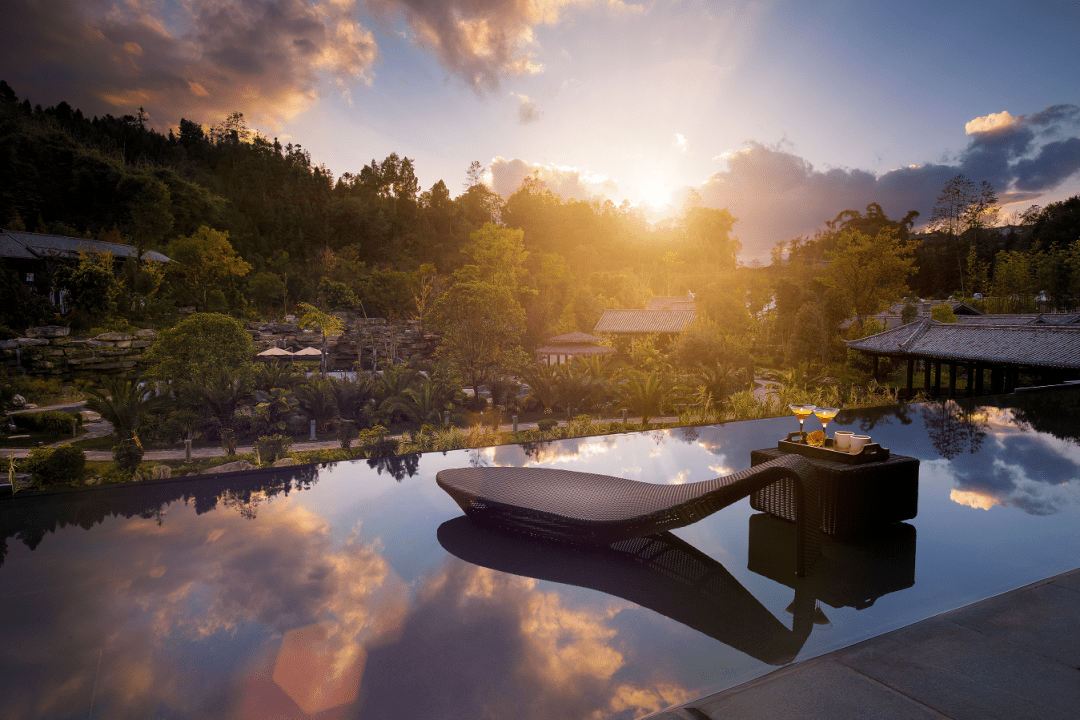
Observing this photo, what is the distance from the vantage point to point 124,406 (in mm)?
7484

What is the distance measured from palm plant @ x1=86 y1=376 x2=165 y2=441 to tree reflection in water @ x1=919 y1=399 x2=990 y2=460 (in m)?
9.97

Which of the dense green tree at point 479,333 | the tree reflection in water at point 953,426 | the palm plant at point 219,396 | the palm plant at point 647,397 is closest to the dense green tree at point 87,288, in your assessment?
the palm plant at point 219,396

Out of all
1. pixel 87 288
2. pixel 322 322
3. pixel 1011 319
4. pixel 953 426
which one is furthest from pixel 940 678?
pixel 322 322

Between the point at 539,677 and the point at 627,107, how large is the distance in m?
15.0

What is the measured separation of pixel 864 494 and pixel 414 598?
2.14m

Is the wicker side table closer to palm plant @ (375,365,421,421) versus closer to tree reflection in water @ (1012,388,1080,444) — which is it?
tree reflection in water @ (1012,388,1080,444)

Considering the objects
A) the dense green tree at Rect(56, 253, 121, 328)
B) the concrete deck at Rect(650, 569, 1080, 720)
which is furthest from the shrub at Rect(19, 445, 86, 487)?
the dense green tree at Rect(56, 253, 121, 328)

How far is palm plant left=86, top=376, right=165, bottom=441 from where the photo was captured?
7.31 m

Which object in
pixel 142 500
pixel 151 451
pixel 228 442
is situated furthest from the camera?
pixel 151 451

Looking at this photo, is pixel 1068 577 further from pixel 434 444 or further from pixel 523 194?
pixel 523 194

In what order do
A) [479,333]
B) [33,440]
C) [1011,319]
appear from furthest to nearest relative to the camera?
1. [479,333]
2. [1011,319]
3. [33,440]

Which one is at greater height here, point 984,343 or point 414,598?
point 414,598

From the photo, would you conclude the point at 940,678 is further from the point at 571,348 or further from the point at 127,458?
the point at 571,348

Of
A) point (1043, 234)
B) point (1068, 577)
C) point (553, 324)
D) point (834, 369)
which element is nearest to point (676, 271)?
point (553, 324)
